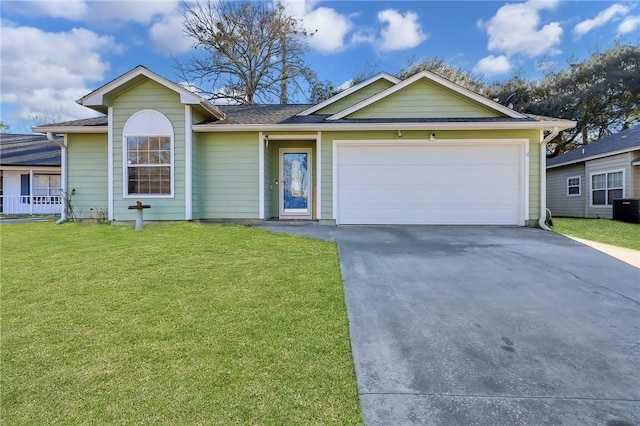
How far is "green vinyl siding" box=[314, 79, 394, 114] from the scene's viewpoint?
10312mm

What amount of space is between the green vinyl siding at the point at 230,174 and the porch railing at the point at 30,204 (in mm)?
11787

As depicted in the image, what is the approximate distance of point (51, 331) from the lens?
124 inches

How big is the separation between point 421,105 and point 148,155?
25.0 feet

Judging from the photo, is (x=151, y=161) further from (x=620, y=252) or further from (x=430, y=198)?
(x=620, y=252)

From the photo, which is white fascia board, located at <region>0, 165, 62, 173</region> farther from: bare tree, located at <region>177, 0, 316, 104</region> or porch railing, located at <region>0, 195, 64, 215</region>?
bare tree, located at <region>177, 0, 316, 104</region>

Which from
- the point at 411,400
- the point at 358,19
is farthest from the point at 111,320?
the point at 358,19

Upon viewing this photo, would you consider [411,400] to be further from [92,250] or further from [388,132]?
[388,132]

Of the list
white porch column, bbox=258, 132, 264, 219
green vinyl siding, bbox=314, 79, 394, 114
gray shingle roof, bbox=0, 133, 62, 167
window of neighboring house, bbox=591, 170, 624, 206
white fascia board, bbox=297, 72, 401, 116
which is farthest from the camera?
gray shingle roof, bbox=0, 133, 62, 167

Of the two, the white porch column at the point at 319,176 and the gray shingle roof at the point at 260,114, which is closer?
the white porch column at the point at 319,176

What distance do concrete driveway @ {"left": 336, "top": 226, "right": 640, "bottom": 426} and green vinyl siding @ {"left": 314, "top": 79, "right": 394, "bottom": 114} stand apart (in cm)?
587

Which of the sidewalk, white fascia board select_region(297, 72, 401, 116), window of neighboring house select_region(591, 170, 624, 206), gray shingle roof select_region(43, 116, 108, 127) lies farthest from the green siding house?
window of neighboring house select_region(591, 170, 624, 206)

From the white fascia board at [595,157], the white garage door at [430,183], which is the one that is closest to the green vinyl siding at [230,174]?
the white garage door at [430,183]

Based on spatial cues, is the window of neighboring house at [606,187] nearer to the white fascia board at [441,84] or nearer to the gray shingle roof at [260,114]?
the white fascia board at [441,84]

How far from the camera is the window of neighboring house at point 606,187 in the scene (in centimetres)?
1367
